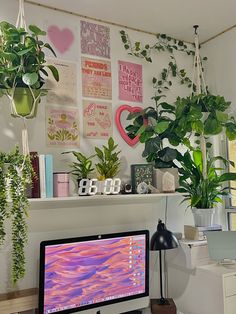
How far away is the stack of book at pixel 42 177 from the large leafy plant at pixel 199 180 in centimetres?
97

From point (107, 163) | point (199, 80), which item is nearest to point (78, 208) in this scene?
point (107, 163)

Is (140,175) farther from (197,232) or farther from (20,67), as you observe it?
(20,67)

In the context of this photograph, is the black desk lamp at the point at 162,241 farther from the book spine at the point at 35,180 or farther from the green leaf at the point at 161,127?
the book spine at the point at 35,180

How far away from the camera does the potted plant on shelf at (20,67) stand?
1.63 m

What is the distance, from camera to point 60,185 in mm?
1855

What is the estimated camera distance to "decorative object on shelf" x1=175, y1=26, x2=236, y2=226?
218cm

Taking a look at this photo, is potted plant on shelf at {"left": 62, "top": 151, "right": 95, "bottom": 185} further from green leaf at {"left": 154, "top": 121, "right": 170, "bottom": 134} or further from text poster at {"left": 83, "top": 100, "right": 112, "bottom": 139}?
green leaf at {"left": 154, "top": 121, "right": 170, "bottom": 134}

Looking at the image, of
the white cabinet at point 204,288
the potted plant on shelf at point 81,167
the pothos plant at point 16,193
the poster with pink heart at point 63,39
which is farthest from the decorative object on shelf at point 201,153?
the pothos plant at point 16,193

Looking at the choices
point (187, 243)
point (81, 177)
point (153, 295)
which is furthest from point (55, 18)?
point (153, 295)

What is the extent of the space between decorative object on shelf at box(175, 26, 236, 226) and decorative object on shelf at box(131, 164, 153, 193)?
0.27 meters

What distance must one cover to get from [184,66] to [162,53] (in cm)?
23

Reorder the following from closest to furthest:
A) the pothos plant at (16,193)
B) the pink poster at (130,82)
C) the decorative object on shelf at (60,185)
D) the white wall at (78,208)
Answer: the pothos plant at (16,193), the decorative object on shelf at (60,185), the white wall at (78,208), the pink poster at (130,82)

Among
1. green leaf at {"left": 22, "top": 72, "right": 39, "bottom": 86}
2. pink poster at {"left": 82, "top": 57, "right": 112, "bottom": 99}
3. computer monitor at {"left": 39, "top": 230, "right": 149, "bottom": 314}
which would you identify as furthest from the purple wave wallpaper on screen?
pink poster at {"left": 82, "top": 57, "right": 112, "bottom": 99}

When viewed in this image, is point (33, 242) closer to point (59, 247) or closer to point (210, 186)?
point (59, 247)
